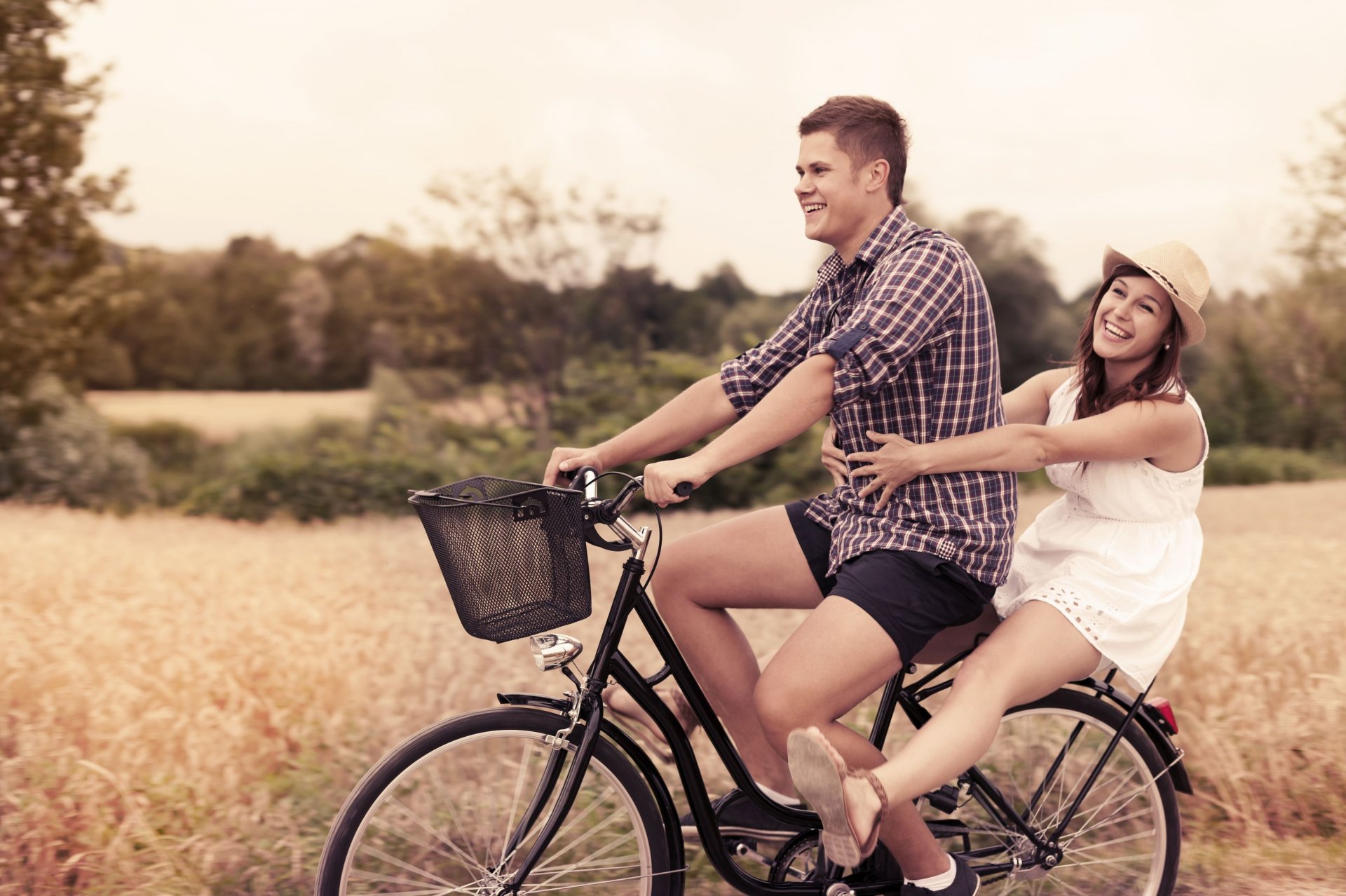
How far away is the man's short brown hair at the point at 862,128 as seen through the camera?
2600mm

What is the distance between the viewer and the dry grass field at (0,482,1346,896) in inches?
137

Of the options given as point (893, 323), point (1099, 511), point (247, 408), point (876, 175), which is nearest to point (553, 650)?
point (893, 323)

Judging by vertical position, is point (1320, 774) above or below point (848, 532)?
below

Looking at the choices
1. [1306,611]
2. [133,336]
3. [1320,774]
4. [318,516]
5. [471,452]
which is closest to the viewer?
[1320,774]

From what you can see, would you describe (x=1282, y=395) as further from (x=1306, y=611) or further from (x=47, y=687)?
(x=47, y=687)

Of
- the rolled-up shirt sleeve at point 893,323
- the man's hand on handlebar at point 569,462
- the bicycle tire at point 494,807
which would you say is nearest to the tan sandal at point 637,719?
the bicycle tire at point 494,807

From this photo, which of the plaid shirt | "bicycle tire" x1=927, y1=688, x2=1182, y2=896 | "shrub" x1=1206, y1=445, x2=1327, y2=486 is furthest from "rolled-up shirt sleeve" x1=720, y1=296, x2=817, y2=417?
"shrub" x1=1206, y1=445, x2=1327, y2=486

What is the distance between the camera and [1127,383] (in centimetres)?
282

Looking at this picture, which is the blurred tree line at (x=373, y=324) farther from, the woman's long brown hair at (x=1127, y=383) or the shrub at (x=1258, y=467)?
the woman's long brown hair at (x=1127, y=383)

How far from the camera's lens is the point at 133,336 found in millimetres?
13828

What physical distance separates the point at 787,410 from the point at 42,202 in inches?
432

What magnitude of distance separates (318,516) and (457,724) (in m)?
9.03

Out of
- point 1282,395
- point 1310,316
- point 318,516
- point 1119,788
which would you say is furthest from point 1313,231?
point 1119,788

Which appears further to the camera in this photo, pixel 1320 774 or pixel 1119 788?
pixel 1320 774
